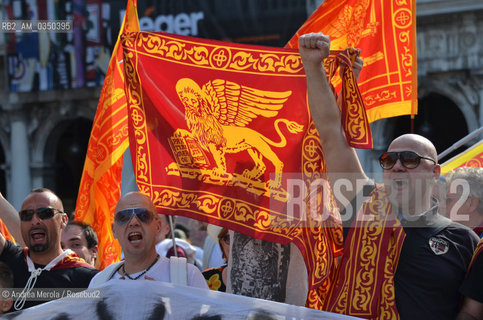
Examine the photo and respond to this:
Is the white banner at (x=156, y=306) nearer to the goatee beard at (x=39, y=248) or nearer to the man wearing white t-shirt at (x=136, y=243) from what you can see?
the man wearing white t-shirt at (x=136, y=243)

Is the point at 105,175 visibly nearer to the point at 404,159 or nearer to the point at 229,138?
the point at 229,138

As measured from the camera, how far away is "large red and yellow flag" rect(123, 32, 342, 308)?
11.7ft

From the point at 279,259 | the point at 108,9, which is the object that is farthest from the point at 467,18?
the point at 279,259

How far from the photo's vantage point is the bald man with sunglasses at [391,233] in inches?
126

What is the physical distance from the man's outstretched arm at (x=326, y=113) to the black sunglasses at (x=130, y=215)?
86 cm

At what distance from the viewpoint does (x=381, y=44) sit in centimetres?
411

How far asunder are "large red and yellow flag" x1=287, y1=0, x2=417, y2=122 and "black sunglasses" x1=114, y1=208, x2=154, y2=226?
1.19 metres

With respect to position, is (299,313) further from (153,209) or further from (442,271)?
(153,209)

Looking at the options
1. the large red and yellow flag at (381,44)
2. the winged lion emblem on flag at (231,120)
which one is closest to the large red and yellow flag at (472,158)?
the large red and yellow flag at (381,44)

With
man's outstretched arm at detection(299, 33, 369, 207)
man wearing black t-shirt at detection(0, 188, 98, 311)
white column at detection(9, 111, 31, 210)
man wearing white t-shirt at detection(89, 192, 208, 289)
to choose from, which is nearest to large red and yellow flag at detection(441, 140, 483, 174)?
man's outstretched arm at detection(299, 33, 369, 207)

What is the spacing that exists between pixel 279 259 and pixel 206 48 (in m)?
1.08

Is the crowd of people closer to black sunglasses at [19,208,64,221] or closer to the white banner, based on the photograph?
black sunglasses at [19,208,64,221]

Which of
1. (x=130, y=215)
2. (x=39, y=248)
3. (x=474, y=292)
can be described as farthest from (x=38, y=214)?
(x=474, y=292)

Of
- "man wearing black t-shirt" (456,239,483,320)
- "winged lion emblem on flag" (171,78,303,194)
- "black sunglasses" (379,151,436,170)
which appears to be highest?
"winged lion emblem on flag" (171,78,303,194)
